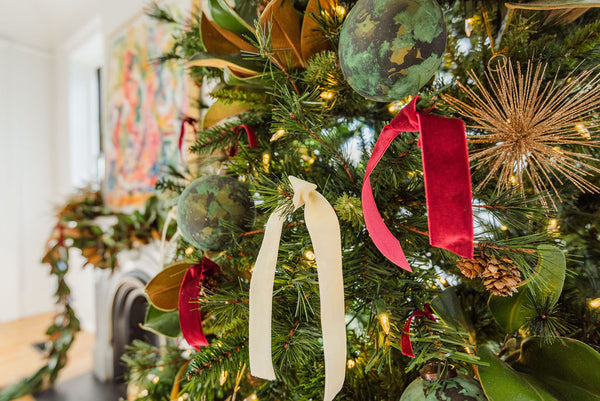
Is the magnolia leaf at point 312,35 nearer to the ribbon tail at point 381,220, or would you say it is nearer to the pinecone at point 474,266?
the ribbon tail at point 381,220

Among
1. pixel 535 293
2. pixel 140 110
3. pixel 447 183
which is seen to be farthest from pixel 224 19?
pixel 140 110

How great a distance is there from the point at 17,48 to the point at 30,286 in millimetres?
1732

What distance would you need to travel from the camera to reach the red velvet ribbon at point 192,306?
1.25 feet

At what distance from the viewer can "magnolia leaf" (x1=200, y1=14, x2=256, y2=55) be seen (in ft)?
1.40

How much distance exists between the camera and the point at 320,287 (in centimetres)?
27

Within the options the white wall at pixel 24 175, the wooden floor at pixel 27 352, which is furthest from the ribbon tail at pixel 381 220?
the white wall at pixel 24 175

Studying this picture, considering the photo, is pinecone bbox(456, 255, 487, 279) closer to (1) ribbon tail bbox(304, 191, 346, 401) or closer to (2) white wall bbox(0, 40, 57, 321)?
(1) ribbon tail bbox(304, 191, 346, 401)

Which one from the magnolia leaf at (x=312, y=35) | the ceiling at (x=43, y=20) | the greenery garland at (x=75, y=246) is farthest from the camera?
the ceiling at (x=43, y=20)

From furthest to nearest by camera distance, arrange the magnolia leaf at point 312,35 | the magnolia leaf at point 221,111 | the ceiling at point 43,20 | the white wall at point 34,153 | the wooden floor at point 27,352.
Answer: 1. the white wall at point 34,153
2. the ceiling at point 43,20
3. the wooden floor at point 27,352
4. the magnolia leaf at point 221,111
5. the magnolia leaf at point 312,35

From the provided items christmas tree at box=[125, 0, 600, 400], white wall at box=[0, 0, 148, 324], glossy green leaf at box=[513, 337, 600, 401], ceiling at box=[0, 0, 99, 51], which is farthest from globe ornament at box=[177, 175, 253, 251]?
white wall at box=[0, 0, 148, 324]

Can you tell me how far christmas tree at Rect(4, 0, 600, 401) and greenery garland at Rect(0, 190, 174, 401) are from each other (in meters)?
0.73

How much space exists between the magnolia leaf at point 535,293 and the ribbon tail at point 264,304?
225 millimetres

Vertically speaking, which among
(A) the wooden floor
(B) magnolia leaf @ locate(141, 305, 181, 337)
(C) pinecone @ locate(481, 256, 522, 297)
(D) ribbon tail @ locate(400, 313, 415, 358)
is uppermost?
(C) pinecone @ locate(481, 256, 522, 297)

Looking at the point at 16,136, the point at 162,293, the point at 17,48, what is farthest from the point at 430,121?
the point at 17,48
